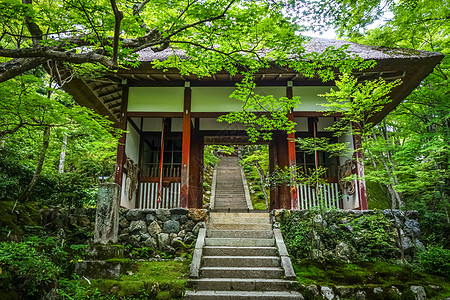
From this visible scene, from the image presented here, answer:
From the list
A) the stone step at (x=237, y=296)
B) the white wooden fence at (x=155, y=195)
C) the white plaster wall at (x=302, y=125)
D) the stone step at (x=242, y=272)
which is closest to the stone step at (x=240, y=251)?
the stone step at (x=242, y=272)

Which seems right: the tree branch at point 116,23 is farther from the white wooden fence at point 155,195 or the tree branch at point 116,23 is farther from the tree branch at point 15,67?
the white wooden fence at point 155,195

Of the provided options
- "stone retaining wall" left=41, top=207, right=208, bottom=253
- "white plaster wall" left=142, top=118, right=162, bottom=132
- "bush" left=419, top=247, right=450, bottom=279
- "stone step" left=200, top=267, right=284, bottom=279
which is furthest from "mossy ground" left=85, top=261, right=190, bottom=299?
"white plaster wall" left=142, top=118, right=162, bottom=132

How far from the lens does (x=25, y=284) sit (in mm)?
4320

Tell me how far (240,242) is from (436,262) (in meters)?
3.95

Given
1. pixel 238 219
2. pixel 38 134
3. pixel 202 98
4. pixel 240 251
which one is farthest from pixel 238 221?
pixel 38 134

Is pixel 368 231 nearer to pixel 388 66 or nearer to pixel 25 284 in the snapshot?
pixel 388 66

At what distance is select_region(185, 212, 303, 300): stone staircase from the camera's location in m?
5.43

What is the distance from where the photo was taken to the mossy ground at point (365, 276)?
549 centimetres

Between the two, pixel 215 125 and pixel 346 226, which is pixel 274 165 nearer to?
pixel 215 125

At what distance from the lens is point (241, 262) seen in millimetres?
6316

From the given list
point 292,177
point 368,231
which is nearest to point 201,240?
point 292,177

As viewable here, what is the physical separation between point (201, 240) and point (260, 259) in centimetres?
140

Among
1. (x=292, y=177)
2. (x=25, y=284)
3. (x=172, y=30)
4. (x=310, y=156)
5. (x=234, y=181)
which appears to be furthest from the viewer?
(x=234, y=181)

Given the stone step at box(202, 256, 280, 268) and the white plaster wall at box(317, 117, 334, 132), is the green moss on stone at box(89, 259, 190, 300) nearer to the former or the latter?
the stone step at box(202, 256, 280, 268)
